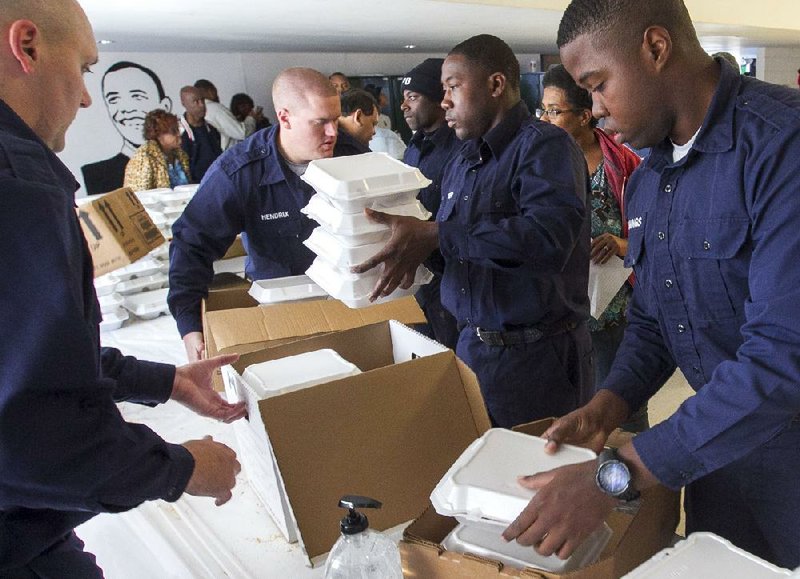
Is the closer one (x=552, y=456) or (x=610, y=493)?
(x=610, y=493)

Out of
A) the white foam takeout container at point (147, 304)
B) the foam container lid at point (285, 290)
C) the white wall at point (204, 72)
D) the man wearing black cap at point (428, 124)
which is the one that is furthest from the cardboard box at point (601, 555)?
the white wall at point (204, 72)

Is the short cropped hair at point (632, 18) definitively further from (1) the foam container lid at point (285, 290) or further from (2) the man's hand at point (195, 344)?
(2) the man's hand at point (195, 344)

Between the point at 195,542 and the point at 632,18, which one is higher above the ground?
the point at 632,18

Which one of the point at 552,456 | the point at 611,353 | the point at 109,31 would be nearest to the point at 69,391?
the point at 552,456

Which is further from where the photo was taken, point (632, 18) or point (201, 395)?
point (201, 395)

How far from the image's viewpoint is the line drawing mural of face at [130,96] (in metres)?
6.10

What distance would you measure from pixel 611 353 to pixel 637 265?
1.26 meters

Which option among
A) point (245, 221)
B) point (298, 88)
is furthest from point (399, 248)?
point (298, 88)

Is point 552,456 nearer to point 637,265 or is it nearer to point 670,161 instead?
point 637,265

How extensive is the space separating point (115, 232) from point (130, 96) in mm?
4687

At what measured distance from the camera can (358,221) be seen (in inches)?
58.2

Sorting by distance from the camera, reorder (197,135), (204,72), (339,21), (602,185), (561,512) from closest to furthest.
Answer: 1. (561,512)
2. (602,185)
3. (339,21)
4. (197,135)
5. (204,72)

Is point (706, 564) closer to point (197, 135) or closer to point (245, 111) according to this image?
point (197, 135)

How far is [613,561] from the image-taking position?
0.80m
